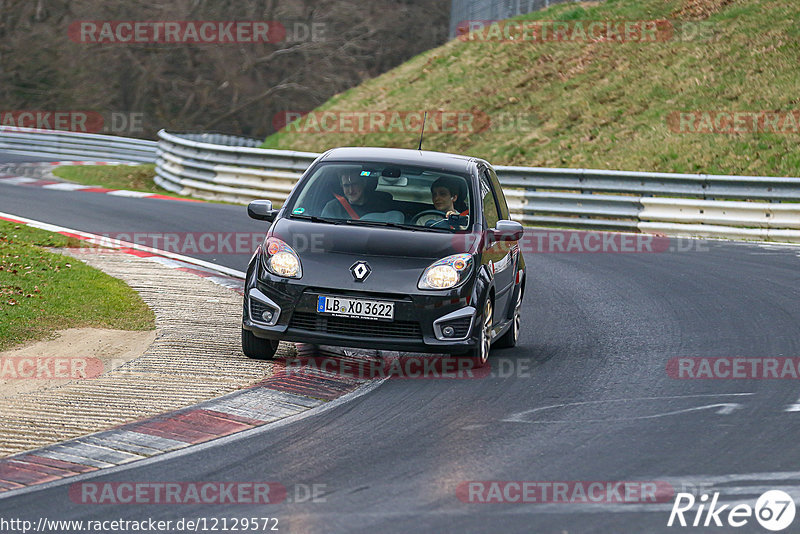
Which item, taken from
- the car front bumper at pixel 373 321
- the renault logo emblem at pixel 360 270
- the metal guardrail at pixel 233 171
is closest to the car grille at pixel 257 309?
the car front bumper at pixel 373 321

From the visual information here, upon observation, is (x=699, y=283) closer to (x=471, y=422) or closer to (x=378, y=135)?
(x=471, y=422)

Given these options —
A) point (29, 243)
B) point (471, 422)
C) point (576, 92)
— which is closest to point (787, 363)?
point (471, 422)

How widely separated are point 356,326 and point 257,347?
908mm

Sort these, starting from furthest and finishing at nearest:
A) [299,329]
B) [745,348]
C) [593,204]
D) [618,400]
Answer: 1. [593,204]
2. [745,348]
3. [299,329]
4. [618,400]

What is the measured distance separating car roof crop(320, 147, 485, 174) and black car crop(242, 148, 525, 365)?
12 mm

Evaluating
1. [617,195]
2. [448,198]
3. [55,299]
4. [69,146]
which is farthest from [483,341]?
[69,146]

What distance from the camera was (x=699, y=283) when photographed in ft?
46.3

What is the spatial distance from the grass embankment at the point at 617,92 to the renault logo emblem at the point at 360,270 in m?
16.8

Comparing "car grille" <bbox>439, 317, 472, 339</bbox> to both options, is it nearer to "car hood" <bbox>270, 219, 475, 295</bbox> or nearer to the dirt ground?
"car hood" <bbox>270, 219, 475, 295</bbox>

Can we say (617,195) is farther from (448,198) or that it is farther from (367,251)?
(367,251)

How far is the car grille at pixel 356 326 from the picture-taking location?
334 inches

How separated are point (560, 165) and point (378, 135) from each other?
6532 mm

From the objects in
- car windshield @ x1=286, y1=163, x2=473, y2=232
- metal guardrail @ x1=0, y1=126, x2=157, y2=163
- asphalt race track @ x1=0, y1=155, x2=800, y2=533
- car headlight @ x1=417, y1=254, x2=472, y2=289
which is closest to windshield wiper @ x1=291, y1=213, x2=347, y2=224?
car windshield @ x1=286, y1=163, x2=473, y2=232

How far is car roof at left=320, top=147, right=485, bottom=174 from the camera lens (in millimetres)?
9781
